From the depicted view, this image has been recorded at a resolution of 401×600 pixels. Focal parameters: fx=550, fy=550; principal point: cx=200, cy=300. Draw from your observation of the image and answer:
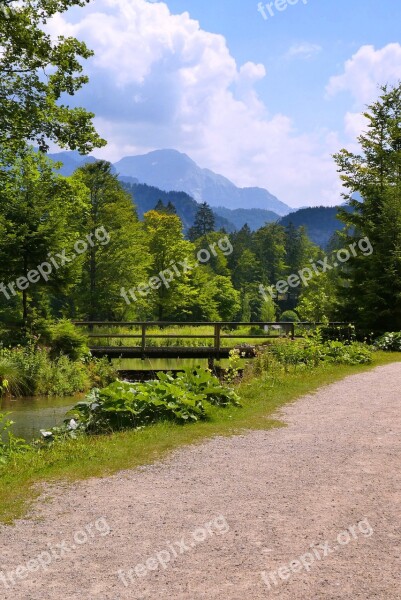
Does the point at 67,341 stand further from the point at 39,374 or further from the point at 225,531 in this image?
the point at 225,531

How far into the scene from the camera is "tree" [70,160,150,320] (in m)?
41.2

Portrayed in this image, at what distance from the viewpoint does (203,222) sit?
11356cm

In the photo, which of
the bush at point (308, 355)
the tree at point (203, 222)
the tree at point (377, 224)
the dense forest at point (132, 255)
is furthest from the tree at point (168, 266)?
the tree at point (203, 222)

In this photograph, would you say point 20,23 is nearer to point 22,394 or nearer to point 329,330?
point 22,394

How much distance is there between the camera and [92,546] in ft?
14.7

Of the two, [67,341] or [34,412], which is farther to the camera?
[67,341]

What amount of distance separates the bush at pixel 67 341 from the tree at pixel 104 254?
20.2m

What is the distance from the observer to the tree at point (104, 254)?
4122cm

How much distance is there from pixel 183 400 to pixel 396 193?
63.7 ft

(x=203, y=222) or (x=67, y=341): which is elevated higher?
(x=203, y=222)

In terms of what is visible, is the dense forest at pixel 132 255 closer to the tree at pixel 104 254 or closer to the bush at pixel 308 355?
the tree at pixel 104 254

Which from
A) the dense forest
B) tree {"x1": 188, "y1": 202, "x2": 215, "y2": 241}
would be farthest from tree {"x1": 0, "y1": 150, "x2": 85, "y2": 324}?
tree {"x1": 188, "y1": 202, "x2": 215, "y2": 241}

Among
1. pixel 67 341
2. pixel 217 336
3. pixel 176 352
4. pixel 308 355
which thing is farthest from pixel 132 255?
pixel 308 355

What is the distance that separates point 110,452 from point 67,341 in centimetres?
1410
